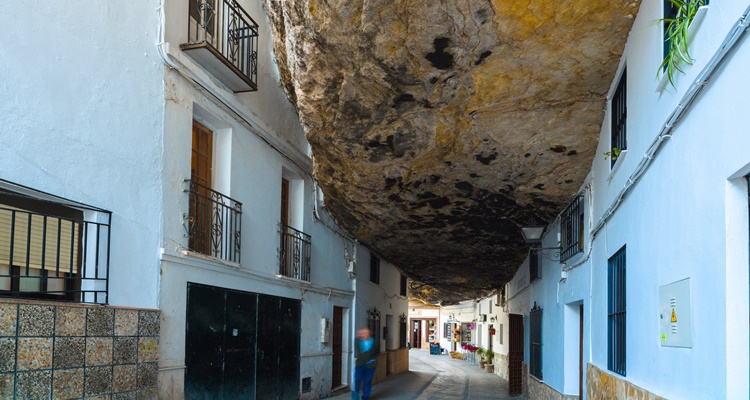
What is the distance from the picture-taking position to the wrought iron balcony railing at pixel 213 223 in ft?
28.6

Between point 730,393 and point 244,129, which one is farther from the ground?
point 244,129

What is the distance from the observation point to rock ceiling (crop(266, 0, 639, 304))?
643 centimetres

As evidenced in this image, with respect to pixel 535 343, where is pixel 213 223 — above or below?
above

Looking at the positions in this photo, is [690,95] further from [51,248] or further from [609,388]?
[51,248]

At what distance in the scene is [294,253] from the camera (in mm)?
12430

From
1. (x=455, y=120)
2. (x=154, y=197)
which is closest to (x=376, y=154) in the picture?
(x=455, y=120)

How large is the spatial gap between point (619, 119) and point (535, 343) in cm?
782

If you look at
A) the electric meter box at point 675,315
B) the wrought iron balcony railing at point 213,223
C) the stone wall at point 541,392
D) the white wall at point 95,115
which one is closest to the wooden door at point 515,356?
the stone wall at point 541,392

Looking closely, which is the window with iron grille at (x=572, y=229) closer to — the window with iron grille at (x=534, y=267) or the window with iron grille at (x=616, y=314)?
the window with iron grille at (x=616, y=314)

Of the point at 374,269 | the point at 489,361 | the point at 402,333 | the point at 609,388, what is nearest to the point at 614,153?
the point at 609,388

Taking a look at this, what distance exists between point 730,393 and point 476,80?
4811mm

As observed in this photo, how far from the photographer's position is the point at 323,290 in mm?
13797

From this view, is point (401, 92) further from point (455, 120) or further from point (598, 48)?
Result: point (598, 48)

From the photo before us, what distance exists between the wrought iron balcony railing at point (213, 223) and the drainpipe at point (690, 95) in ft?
17.3
